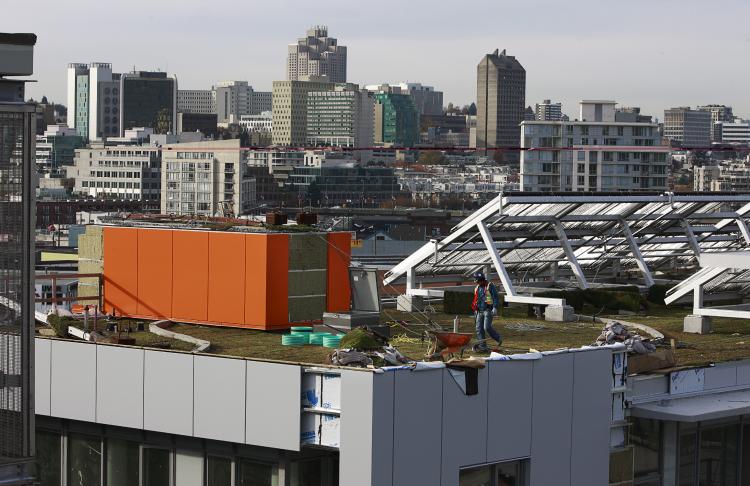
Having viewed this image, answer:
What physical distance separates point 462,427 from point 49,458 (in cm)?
625

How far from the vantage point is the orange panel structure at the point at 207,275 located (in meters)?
25.0

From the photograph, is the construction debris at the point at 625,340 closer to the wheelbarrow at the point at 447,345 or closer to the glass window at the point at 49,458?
the wheelbarrow at the point at 447,345

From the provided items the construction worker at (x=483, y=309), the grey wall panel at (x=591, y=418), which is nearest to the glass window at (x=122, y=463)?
the construction worker at (x=483, y=309)

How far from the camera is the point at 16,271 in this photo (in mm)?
14789

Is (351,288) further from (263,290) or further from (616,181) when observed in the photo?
(616,181)

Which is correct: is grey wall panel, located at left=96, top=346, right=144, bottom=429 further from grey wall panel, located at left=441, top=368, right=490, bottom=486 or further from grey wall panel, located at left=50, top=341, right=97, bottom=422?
grey wall panel, located at left=441, top=368, right=490, bottom=486

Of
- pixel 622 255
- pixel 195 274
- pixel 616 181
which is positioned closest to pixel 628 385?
pixel 195 274

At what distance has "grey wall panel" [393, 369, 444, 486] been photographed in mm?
19359

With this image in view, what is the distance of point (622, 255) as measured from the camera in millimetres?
36781

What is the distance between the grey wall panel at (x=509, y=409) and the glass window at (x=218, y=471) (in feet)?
11.1

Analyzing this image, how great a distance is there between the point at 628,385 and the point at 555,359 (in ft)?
6.93

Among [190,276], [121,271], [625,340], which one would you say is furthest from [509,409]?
[121,271]

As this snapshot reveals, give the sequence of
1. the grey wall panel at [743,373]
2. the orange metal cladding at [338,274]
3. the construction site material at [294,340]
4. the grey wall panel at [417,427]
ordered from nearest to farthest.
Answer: the grey wall panel at [417,427] → the construction site material at [294,340] → the grey wall panel at [743,373] → the orange metal cladding at [338,274]

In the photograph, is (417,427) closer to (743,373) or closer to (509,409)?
(509,409)
